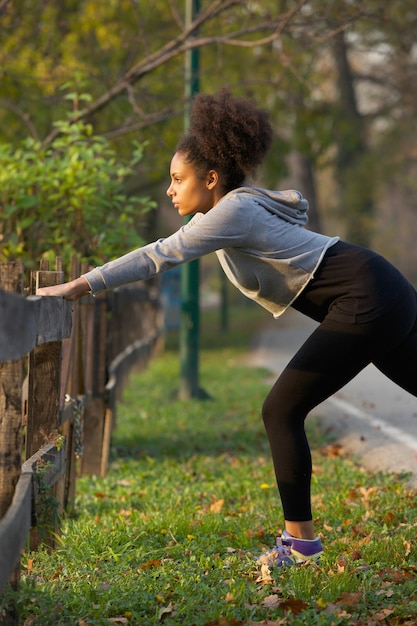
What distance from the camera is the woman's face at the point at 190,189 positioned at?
4.25 meters

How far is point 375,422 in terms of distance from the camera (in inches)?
361

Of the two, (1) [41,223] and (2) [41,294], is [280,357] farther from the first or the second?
(2) [41,294]

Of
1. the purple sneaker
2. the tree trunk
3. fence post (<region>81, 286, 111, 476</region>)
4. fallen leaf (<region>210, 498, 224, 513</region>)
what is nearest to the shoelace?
the purple sneaker

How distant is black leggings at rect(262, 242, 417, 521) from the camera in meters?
4.07

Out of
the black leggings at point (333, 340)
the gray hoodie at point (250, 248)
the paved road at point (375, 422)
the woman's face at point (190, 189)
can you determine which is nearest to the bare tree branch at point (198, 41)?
the paved road at point (375, 422)

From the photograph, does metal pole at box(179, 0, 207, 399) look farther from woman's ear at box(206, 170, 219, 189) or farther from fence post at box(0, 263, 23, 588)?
fence post at box(0, 263, 23, 588)

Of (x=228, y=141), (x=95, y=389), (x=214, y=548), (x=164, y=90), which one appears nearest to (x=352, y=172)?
(x=164, y=90)

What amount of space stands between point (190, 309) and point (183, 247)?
8.20 meters

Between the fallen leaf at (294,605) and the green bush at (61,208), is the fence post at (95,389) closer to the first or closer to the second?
the green bush at (61,208)

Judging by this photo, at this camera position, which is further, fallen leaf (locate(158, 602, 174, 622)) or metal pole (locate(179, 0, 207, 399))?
metal pole (locate(179, 0, 207, 399))

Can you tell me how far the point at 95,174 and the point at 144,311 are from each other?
31.4 feet

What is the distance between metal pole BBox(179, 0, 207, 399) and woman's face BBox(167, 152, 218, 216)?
7562 mm

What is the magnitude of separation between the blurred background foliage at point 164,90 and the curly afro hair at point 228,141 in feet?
9.73

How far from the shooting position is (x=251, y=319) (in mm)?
32312
